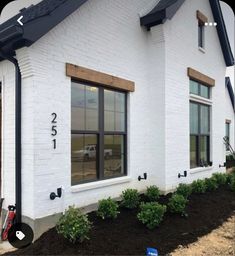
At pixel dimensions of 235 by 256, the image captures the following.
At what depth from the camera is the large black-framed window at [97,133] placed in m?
5.54

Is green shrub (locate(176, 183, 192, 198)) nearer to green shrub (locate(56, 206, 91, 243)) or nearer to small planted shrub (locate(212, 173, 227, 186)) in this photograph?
small planted shrub (locate(212, 173, 227, 186))

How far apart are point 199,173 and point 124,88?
420 cm

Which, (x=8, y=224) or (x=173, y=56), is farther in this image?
(x=173, y=56)

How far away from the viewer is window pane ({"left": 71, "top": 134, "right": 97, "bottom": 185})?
548cm

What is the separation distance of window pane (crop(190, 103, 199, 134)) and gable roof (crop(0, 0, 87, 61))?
520 cm

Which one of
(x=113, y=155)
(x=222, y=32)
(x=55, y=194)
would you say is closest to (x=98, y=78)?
(x=113, y=155)

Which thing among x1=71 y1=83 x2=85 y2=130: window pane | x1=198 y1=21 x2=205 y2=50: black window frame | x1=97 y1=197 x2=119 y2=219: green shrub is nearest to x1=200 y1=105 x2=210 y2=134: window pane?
x1=198 y1=21 x2=205 y2=50: black window frame

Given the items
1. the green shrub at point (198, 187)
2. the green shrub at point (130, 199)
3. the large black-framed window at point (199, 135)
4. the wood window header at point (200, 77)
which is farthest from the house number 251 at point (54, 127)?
the large black-framed window at point (199, 135)

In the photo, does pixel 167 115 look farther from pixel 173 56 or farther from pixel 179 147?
pixel 173 56

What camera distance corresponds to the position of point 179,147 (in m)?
7.79

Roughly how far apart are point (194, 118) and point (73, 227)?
6000 mm

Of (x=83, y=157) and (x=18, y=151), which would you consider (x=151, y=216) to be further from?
(x=18, y=151)

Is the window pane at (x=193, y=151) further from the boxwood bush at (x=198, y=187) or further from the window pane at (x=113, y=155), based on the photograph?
the window pane at (x=113, y=155)

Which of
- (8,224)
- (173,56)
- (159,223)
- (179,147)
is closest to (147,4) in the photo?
(173,56)
